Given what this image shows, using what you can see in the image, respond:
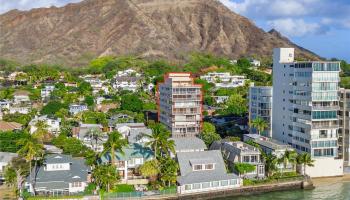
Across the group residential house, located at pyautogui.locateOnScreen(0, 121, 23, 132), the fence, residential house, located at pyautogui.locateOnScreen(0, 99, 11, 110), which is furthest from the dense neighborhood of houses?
residential house, located at pyautogui.locateOnScreen(0, 99, 11, 110)

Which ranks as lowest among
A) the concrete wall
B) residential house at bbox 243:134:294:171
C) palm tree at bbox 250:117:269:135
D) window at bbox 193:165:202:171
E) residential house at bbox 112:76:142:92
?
the concrete wall

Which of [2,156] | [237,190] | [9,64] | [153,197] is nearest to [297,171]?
[237,190]

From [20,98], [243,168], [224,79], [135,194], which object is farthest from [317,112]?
[224,79]

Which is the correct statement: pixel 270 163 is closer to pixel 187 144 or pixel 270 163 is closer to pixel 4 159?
pixel 187 144

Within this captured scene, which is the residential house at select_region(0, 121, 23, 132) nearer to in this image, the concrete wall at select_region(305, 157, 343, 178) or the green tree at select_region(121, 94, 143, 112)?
the green tree at select_region(121, 94, 143, 112)

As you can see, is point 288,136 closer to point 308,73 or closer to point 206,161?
point 308,73

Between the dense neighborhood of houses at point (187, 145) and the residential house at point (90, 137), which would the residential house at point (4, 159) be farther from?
the residential house at point (90, 137)
